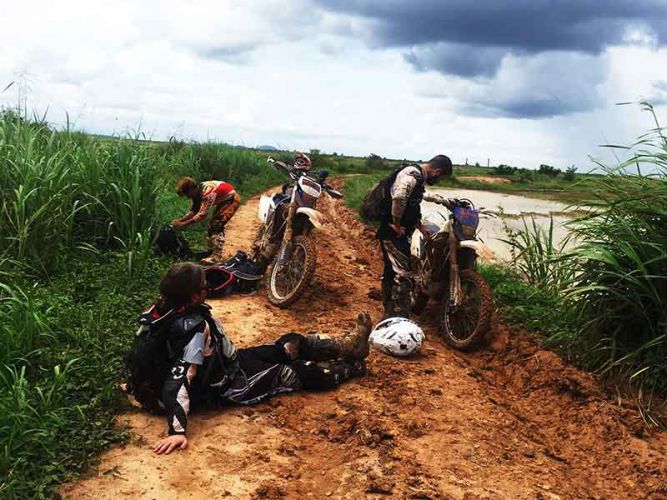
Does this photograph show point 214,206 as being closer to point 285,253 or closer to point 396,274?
point 285,253

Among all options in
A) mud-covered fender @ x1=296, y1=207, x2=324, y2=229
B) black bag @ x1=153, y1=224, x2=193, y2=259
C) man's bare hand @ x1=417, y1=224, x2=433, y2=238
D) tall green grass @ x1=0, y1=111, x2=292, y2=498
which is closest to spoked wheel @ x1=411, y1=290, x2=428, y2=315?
man's bare hand @ x1=417, y1=224, x2=433, y2=238

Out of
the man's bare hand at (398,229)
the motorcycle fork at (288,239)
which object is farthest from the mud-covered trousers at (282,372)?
the motorcycle fork at (288,239)

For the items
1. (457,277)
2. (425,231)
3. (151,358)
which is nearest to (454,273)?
(457,277)

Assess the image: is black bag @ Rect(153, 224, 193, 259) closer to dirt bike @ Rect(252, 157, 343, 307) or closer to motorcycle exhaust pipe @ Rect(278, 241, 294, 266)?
dirt bike @ Rect(252, 157, 343, 307)

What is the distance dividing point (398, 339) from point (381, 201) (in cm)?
142

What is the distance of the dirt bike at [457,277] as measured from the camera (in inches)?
199

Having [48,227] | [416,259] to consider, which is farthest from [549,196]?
[48,227]

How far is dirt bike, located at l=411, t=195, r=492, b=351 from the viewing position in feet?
16.6

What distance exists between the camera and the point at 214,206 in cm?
737

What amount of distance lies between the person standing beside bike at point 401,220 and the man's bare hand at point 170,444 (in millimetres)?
2633

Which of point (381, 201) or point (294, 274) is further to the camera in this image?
point (294, 274)

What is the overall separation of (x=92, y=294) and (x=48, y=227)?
789 millimetres

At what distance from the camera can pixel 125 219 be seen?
602 centimetres

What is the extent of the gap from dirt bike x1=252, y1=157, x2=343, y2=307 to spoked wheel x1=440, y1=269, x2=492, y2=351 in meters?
1.31
